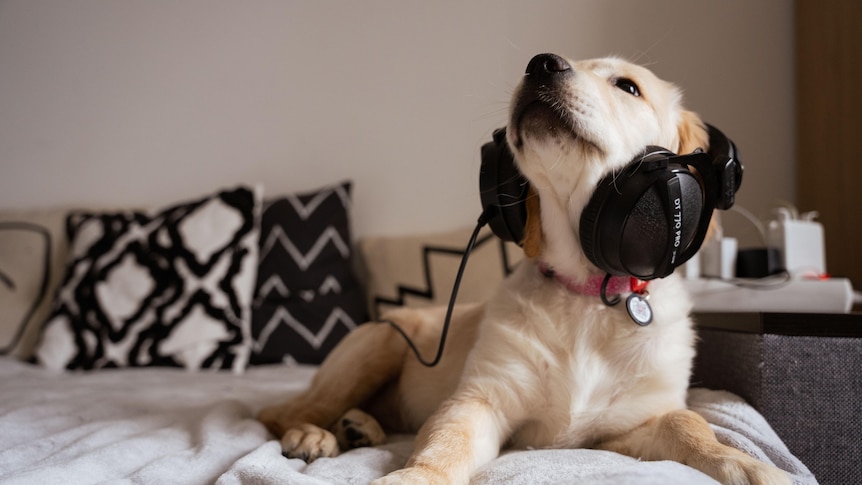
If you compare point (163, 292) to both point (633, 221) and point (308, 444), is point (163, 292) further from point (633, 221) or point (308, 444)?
point (633, 221)

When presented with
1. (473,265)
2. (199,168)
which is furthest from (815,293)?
(199,168)

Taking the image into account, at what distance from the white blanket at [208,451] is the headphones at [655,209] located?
1.02 ft

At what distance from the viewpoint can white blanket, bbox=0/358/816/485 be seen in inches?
34.8

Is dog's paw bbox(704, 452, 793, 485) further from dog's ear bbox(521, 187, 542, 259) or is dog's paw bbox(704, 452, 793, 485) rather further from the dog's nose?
the dog's nose

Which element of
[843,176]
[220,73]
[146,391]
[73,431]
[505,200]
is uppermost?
[220,73]

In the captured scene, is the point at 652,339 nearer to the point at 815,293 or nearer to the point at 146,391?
the point at 815,293

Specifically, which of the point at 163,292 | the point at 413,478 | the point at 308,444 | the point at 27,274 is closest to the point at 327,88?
the point at 163,292

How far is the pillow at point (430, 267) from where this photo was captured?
227 centimetres

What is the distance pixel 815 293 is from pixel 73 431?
5.75ft

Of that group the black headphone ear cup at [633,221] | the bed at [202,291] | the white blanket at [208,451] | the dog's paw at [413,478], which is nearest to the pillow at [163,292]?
the bed at [202,291]

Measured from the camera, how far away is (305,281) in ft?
8.37

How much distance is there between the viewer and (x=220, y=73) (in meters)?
3.14

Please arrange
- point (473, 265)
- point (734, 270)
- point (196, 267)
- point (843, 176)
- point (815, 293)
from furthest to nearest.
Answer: point (196, 267), point (473, 265), point (843, 176), point (734, 270), point (815, 293)

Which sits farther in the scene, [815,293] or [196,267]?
[196,267]
